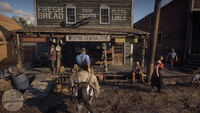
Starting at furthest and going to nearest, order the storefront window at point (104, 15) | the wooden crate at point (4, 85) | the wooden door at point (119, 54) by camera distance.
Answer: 1. the wooden door at point (119, 54)
2. the storefront window at point (104, 15)
3. the wooden crate at point (4, 85)

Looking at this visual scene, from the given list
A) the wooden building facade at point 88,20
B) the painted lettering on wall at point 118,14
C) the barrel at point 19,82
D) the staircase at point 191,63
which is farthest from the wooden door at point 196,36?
the barrel at point 19,82

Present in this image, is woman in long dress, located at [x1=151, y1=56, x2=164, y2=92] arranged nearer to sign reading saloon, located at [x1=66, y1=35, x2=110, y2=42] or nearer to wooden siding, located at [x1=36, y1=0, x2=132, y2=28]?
sign reading saloon, located at [x1=66, y1=35, x2=110, y2=42]

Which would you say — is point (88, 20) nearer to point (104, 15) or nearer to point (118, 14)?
point (104, 15)

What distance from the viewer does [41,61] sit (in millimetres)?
10273

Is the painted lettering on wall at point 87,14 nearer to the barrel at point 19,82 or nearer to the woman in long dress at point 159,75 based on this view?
the barrel at point 19,82

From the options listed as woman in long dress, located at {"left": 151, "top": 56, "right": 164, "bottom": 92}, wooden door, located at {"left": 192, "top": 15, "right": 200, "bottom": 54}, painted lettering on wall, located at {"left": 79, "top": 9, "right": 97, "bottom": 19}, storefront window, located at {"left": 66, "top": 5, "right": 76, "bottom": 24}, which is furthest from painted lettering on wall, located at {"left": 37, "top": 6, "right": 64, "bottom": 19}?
wooden door, located at {"left": 192, "top": 15, "right": 200, "bottom": 54}

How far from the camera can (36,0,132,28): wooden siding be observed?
10.4 metres

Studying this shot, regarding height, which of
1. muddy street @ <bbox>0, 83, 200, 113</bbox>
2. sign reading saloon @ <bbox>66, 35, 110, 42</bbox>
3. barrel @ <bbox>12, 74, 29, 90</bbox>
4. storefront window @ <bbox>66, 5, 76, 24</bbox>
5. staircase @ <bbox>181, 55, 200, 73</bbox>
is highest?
storefront window @ <bbox>66, 5, 76, 24</bbox>

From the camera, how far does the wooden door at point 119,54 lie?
11.4 metres

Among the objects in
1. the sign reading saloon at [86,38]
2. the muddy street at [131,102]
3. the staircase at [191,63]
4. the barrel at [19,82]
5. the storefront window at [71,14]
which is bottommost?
the muddy street at [131,102]

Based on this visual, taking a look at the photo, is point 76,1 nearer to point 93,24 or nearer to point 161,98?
point 93,24

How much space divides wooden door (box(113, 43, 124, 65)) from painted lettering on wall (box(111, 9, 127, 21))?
2.75 m

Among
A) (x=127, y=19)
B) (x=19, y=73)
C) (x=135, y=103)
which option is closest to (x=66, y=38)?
(x=19, y=73)

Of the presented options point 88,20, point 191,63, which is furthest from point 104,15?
point 191,63
